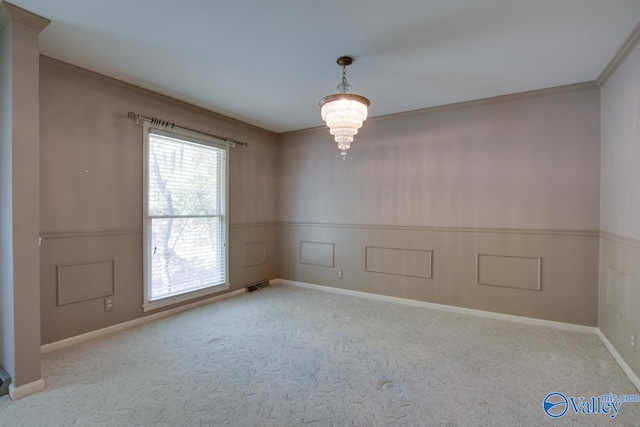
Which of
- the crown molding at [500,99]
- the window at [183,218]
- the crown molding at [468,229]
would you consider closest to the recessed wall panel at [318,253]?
the crown molding at [468,229]

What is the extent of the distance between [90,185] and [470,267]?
4415 mm

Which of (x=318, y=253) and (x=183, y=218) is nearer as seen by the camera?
(x=183, y=218)

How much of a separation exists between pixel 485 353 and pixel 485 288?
119 centimetres

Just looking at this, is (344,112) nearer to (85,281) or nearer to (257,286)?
(85,281)

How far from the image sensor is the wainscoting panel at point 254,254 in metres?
5.00

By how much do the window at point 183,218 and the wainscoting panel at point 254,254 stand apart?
1.51ft

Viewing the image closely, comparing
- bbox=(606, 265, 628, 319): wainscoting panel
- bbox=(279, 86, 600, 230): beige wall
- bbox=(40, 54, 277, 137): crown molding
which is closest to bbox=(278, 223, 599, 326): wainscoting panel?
bbox=(279, 86, 600, 230): beige wall

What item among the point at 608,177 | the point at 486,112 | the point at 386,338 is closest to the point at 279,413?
the point at 386,338

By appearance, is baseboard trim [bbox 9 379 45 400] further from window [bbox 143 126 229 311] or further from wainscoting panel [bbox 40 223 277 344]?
window [bbox 143 126 229 311]

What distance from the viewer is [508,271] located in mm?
3756

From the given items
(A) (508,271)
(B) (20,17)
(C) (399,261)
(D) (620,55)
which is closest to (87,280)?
(B) (20,17)

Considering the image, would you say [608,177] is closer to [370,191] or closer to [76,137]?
[370,191]

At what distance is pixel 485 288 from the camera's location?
388 cm

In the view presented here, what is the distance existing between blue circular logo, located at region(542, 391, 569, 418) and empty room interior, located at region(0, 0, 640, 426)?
0.05ft
